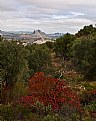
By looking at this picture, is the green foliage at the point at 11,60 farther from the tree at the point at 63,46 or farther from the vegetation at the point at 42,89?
the tree at the point at 63,46

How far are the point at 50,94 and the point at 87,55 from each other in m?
24.8

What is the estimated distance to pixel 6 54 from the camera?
25.9 m

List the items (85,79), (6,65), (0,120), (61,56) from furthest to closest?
1. (61,56)
2. (85,79)
3. (6,65)
4. (0,120)

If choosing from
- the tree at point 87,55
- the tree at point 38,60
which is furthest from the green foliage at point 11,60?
the tree at point 87,55

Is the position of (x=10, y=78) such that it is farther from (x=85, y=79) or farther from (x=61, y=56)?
(x=61, y=56)

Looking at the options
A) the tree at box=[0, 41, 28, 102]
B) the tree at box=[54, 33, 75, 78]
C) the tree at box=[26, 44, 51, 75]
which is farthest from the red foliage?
the tree at box=[54, 33, 75, 78]

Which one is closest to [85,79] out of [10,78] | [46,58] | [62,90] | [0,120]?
[46,58]

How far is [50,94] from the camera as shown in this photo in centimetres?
1733

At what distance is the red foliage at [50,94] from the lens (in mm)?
16531

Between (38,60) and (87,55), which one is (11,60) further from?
(87,55)

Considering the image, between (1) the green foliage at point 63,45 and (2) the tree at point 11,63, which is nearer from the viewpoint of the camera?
(2) the tree at point 11,63

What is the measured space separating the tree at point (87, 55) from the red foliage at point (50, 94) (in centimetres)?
2320

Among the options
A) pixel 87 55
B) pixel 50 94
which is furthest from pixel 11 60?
pixel 87 55

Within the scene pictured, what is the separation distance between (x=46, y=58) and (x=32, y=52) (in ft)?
7.71
